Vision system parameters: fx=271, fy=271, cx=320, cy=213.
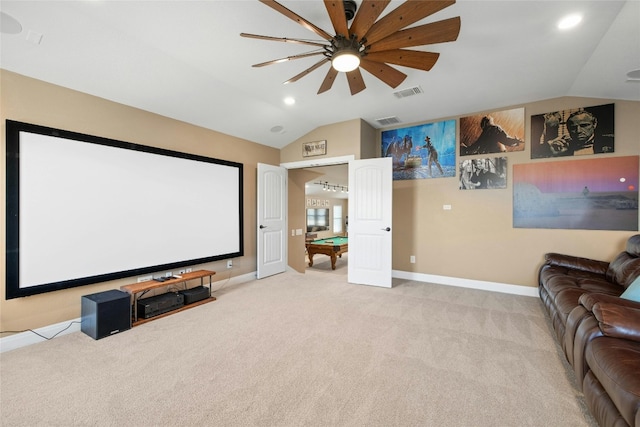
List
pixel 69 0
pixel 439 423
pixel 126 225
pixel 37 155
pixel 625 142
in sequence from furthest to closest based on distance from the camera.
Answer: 1. pixel 625 142
2. pixel 126 225
3. pixel 37 155
4. pixel 69 0
5. pixel 439 423

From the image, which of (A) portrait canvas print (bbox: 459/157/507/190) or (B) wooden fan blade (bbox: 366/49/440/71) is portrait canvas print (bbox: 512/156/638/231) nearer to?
(A) portrait canvas print (bbox: 459/157/507/190)

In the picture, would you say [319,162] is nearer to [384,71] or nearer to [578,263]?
[384,71]

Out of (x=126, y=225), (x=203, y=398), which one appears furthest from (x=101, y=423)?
(x=126, y=225)

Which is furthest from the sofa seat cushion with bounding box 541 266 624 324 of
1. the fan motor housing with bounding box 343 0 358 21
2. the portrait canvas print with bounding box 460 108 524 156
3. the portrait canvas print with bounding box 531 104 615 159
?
the fan motor housing with bounding box 343 0 358 21

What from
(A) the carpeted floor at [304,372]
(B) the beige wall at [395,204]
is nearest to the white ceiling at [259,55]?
(B) the beige wall at [395,204]

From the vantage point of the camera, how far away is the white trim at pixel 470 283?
4164 mm

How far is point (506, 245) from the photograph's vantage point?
4309 mm

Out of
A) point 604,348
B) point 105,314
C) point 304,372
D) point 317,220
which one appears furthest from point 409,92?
point 317,220

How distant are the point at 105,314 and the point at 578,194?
612cm

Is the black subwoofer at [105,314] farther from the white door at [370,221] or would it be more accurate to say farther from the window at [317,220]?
the window at [317,220]

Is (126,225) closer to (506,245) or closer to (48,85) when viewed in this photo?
(48,85)

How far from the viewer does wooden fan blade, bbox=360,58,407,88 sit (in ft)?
7.76

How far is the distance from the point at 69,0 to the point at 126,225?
2.24 metres

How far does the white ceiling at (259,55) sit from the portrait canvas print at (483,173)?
34.7 inches
